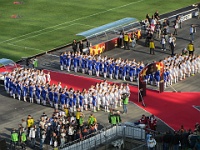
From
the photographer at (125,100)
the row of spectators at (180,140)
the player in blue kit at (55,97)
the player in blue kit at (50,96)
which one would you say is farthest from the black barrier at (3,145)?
the row of spectators at (180,140)

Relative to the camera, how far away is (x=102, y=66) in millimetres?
53062

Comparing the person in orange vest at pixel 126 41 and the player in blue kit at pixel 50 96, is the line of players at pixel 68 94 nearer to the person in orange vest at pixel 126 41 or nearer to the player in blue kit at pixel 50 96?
the player in blue kit at pixel 50 96

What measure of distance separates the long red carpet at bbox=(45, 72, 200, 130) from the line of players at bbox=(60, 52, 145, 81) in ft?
3.57

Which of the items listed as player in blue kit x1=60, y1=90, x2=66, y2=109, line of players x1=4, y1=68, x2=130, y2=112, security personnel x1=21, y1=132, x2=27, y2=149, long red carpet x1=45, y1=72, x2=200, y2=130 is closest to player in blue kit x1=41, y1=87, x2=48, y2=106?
line of players x1=4, y1=68, x2=130, y2=112

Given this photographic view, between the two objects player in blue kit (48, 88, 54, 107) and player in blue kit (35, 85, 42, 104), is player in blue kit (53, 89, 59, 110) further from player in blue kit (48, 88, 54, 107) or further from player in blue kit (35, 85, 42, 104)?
player in blue kit (35, 85, 42, 104)

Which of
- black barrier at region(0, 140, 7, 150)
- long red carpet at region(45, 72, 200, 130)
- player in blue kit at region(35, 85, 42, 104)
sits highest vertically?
player in blue kit at region(35, 85, 42, 104)

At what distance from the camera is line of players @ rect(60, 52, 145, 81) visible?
170ft

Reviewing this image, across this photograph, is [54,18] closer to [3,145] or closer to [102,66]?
[102,66]

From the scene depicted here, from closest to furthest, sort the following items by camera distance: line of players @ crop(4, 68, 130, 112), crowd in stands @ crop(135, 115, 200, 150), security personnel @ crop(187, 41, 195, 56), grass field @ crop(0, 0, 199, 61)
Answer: crowd in stands @ crop(135, 115, 200, 150) < line of players @ crop(4, 68, 130, 112) < security personnel @ crop(187, 41, 195, 56) < grass field @ crop(0, 0, 199, 61)

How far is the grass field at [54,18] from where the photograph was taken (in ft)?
207

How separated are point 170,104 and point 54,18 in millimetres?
25793

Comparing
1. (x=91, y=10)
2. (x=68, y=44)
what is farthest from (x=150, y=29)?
(x=91, y=10)

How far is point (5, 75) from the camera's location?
51375mm

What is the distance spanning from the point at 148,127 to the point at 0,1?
132 feet
